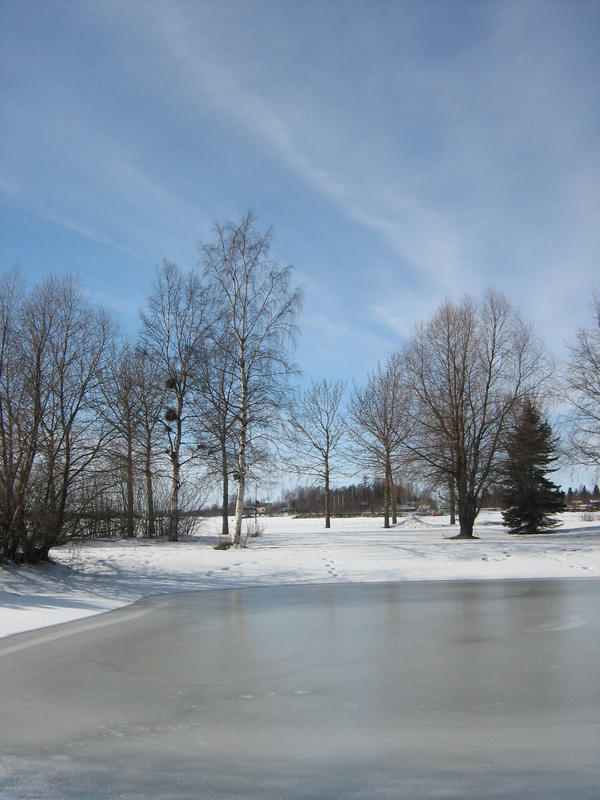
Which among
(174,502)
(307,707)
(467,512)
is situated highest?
(174,502)

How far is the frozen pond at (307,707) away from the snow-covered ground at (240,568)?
2762 millimetres

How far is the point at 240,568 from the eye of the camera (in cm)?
1627

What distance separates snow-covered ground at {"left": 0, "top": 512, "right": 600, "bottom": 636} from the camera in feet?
38.9

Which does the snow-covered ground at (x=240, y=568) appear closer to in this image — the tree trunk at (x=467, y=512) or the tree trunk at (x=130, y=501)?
the tree trunk at (x=130, y=501)

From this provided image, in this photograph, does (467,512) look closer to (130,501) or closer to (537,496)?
(537,496)

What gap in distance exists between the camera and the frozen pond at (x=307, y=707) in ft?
12.1

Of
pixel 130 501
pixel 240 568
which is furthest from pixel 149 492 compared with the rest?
pixel 240 568

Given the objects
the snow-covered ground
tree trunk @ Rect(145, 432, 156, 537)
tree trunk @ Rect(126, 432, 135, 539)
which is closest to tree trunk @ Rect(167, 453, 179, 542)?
tree trunk @ Rect(145, 432, 156, 537)

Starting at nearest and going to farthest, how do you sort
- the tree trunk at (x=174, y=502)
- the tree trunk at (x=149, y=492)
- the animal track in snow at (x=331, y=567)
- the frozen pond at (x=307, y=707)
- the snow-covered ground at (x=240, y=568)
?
1. the frozen pond at (x=307, y=707)
2. the snow-covered ground at (x=240, y=568)
3. the animal track in snow at (x=331, y=567)
4. the tree trunk at (x=174, y=502)
5. the tree trunk at (x=149, y=492)

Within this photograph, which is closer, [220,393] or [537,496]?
[220,393]

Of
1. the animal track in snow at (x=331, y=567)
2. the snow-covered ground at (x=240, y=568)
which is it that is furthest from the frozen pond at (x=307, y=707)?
the animal track in snow at (x=331, y=567)

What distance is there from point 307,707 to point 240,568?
11443 millimetres

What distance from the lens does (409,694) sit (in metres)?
5.43

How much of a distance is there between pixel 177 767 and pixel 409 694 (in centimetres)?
232
